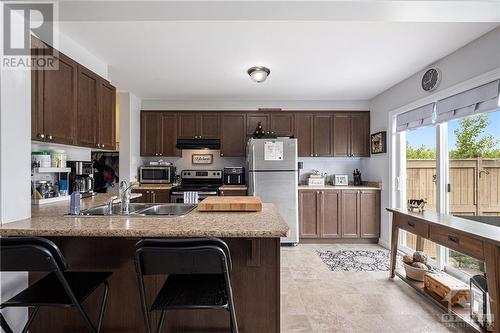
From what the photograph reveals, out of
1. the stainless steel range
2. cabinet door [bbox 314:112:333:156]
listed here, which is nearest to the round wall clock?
cabinet door [bbox 314:112:333:156]

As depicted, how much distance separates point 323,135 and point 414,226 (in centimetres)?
238

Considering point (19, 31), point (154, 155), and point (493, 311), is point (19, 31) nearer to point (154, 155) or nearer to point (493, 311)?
point (154, 155)

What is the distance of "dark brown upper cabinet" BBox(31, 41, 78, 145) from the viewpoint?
1919 millimetres

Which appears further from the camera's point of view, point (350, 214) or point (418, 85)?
point (350, 214)

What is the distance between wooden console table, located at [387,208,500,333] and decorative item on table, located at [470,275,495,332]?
0.11m

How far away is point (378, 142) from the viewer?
4.21 metres

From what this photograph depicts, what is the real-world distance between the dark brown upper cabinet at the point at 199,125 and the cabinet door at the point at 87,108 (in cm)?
195

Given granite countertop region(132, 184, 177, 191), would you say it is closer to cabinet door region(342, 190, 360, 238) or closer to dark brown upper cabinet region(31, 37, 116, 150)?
dark brown upper cabinet region(31, 37, 116, 150)

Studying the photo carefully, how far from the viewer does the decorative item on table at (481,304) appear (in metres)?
1.82

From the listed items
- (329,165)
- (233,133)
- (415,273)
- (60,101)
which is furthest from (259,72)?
(415,273)

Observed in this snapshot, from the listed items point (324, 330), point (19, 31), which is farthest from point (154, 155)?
point (324, 330)

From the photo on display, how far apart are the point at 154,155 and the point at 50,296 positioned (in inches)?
133

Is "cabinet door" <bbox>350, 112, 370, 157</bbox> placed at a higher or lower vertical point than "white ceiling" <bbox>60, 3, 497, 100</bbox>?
lower

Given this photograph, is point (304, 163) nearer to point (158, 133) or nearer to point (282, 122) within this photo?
point (282, 122)
